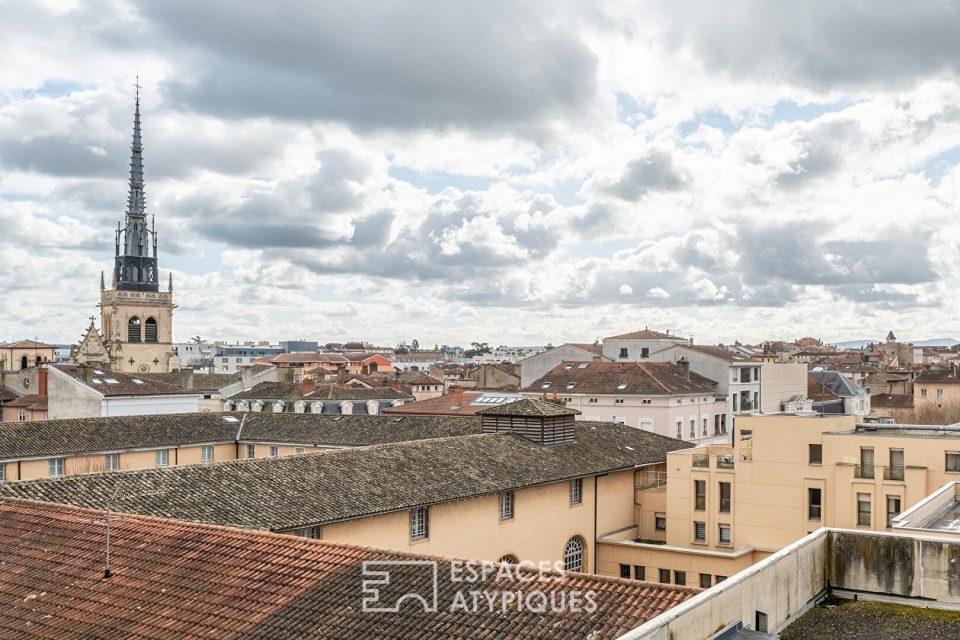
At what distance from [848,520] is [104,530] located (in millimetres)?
24697

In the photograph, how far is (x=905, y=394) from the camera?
91.1 meters

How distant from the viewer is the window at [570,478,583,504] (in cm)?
3206

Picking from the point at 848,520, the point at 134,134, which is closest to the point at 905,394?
the point at 848,520

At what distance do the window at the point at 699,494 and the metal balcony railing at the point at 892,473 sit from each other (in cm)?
646

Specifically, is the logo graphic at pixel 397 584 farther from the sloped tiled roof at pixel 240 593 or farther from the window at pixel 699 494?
the window at pixel 699 494

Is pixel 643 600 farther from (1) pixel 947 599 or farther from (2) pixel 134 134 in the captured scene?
(2) pixel 134 134

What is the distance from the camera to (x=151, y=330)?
116 metres

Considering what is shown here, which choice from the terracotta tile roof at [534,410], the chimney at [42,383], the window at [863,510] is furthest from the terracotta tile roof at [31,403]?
the window at [863,510]

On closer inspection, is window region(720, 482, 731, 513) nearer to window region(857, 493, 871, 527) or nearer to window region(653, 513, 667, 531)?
window region(653, 513, 667, 531)

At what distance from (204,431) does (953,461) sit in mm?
32889

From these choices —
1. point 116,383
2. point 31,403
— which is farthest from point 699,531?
point 31,403

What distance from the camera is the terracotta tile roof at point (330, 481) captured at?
21344 mm

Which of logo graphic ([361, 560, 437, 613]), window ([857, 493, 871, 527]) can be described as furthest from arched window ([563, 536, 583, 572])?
logo graphic ([361, 560, 437, 613])

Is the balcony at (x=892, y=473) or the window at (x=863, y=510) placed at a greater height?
the balcony at (x=892, y=473)
